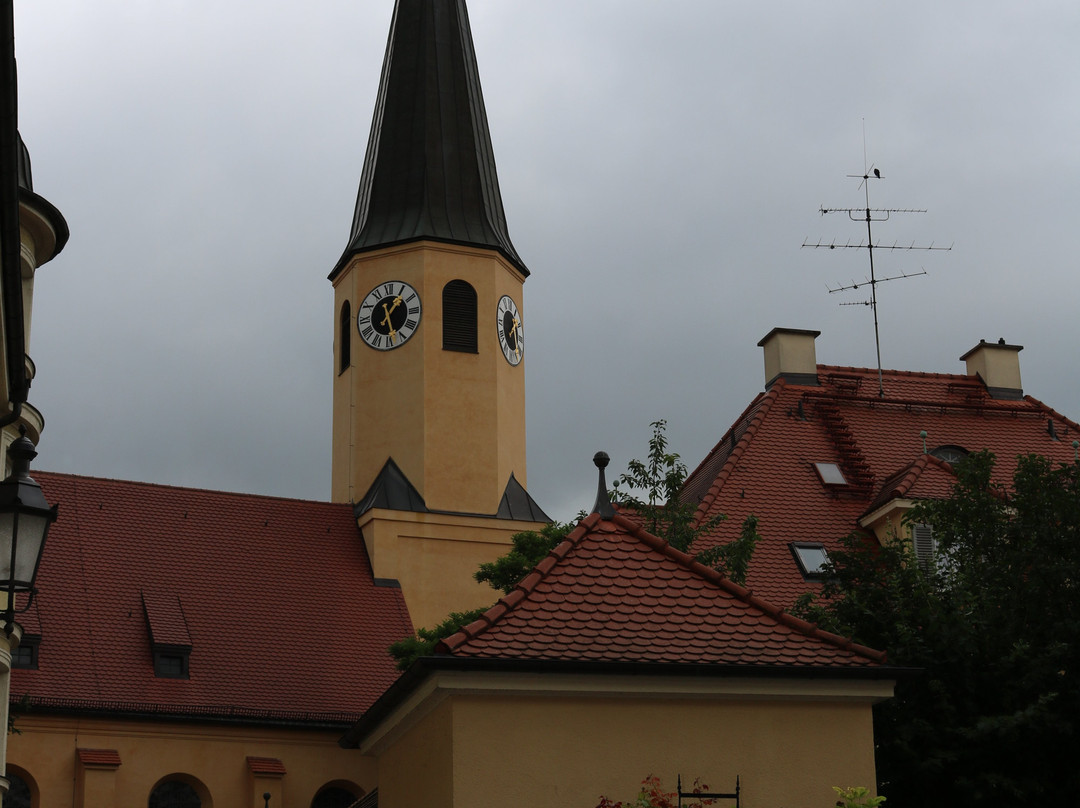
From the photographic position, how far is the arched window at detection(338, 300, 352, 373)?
3981 cm

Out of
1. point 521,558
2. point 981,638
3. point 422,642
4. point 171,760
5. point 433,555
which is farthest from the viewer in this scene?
point 433,555

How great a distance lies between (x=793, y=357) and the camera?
30609 millimetres

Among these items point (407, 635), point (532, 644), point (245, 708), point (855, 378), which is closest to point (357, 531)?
point (407, 635)

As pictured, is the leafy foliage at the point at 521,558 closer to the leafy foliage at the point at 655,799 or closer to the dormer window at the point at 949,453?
the dormer window at the point at 949,453

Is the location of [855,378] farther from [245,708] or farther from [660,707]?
[660,707]

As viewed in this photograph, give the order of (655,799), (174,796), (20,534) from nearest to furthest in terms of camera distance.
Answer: (20,534) → (655,799) → (174,796)

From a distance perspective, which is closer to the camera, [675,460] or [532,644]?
[532,644]

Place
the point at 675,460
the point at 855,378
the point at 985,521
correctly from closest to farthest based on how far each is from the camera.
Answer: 1. the point at 985,521
2. the point at 675,460
3. the point at 855,378

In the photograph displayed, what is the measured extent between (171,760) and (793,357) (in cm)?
1336

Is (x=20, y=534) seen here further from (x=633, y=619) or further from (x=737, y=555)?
(x=737, y=555)

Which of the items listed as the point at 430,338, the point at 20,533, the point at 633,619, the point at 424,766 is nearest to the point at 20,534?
the point at 20,533

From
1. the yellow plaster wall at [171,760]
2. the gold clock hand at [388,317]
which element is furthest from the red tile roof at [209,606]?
the gold clock hand at [388,317]

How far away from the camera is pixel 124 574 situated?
3397cm

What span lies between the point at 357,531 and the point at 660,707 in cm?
2449
